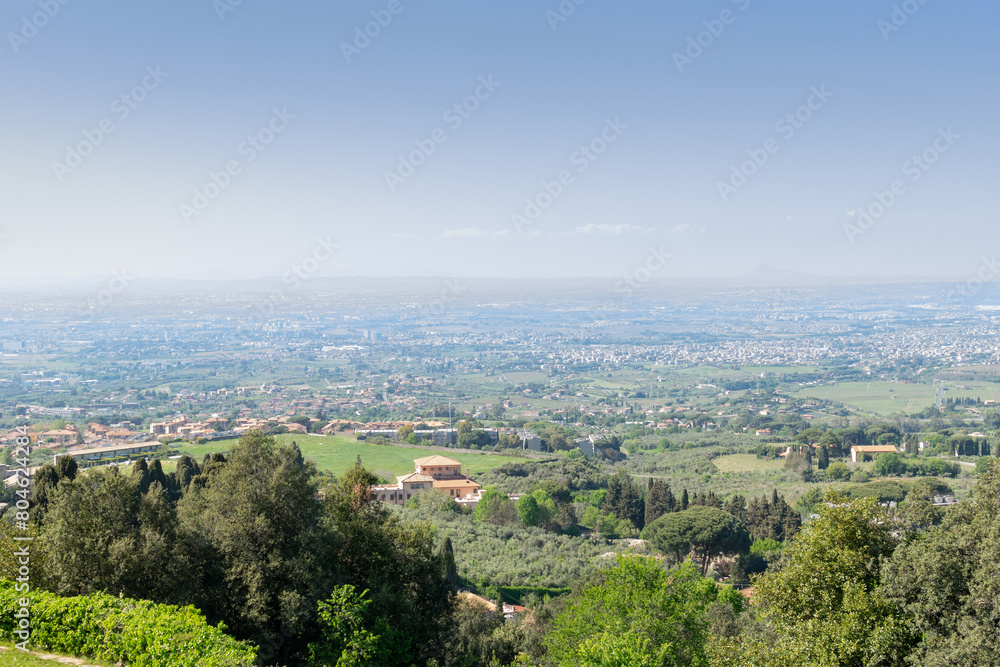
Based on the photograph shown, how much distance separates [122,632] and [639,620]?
7.17 m

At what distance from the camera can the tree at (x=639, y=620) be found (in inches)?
390

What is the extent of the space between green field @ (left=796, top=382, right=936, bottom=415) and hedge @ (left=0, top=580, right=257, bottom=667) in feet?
289

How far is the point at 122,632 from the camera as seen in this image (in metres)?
7.88

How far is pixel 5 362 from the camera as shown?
83062mm

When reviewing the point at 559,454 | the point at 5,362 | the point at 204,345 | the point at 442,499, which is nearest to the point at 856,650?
the point at 442,499

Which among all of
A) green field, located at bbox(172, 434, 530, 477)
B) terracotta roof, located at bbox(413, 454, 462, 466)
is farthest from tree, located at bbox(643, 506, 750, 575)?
green field, located at bbox(172, 434, 530, 477)

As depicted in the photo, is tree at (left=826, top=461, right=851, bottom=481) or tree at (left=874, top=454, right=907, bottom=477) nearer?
tree at (left=826, top=461, right=851, bottom=481)

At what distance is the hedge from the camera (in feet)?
23.9

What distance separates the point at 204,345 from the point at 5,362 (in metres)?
42.6

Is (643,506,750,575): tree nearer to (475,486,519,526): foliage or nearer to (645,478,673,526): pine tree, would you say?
(645,478,673,526): pine tree

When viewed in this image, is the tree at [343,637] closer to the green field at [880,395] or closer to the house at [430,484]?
the house at [430,484]

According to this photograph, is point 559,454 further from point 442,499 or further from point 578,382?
point 578,382

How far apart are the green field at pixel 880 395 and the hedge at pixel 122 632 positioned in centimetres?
8818

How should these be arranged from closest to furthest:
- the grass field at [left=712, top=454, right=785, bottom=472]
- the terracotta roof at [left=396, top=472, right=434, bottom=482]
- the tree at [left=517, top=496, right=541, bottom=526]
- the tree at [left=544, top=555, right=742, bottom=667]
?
1. the tree at [left=544, top=555, right=742, bottom=667]
2. the tree at [left=517, top=496, right=541, bottom=526]
3. the terracotta roof at [left=396, top=472, right=434, bottom=482]
4. the grass field at [left=712, top=454, right=785, bottom=472]
